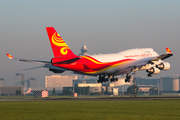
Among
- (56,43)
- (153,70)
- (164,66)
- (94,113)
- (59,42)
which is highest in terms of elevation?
(59,42)

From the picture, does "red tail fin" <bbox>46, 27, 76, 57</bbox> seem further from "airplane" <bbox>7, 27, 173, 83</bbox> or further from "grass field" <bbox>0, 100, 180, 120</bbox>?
"grass field" <bbox>0, 100, 180, 120</bbox>

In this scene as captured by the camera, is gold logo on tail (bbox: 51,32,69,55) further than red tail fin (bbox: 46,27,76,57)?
Yes

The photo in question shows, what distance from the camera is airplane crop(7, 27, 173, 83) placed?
64938mm

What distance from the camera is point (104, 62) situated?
240 ft

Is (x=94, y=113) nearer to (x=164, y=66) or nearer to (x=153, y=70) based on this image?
(x=153, y=70)

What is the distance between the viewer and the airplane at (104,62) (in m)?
64.9

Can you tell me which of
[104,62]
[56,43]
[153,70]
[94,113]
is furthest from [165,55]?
[94,113]

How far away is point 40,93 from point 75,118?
304 feet

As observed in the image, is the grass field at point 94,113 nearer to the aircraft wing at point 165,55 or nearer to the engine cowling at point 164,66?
the aircraft wing at point 165,55

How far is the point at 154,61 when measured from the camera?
79.8 meters

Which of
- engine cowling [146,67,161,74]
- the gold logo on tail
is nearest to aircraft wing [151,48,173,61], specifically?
engine cowling [146,67,161,74]

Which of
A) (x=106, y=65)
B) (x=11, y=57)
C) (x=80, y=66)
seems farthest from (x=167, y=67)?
(x=11, y=57)

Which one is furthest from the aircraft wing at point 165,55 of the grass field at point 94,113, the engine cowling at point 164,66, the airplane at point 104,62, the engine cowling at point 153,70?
the grass field at point 94,113

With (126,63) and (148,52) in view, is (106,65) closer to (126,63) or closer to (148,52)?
(126,63)
